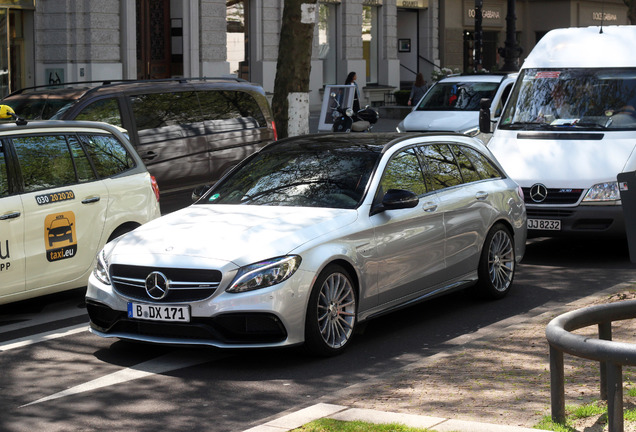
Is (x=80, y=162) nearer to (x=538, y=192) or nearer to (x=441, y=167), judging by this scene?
(x=441, y=167)

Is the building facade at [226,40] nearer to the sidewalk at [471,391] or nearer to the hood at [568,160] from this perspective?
the hood at [568,160]

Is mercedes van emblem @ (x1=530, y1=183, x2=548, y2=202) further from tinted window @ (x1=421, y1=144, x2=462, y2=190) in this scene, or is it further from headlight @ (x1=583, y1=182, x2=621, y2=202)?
tinted window @ (x1=421, y1=144, x2=462, y2=190)

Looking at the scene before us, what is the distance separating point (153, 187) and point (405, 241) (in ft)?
9.58

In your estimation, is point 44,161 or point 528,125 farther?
point 528,125

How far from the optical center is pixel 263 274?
730 centimetres

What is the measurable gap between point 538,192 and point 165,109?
4.55 m

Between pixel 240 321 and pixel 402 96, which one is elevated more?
pixel 402 96

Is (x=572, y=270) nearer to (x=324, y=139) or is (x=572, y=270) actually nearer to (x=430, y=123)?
(x=324, y=139)

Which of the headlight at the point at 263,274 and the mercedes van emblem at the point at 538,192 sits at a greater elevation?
the mercedes van emblem at the point at 538,192

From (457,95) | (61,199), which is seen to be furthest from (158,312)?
(457,95)

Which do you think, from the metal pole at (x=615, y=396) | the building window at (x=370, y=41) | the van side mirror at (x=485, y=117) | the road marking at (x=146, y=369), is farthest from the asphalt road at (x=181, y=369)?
the building window at (x=370, y=41)

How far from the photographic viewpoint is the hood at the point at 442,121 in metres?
19.7

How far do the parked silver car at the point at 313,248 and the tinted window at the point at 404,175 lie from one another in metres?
0.01

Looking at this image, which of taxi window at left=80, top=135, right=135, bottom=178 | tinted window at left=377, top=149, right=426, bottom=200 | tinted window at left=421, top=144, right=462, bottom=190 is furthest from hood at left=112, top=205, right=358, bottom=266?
taxi window at left=80, top=135, right=135, bottom=178
